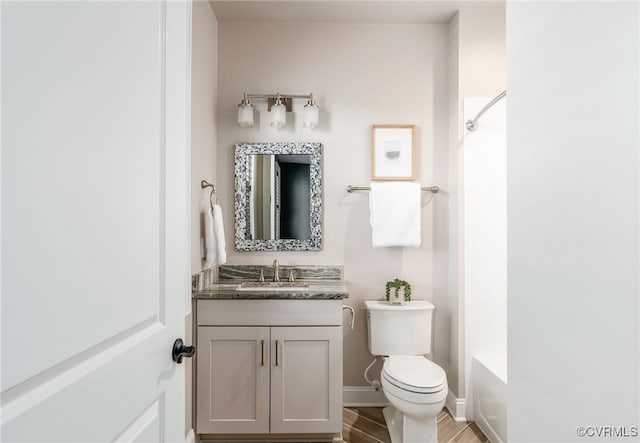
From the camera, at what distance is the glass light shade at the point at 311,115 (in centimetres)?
244

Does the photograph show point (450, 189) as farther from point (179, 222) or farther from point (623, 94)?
point (179, 222)

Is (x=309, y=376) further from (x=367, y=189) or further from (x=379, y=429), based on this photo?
(x=367, y=189)

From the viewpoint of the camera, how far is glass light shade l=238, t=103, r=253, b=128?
2.43 meters

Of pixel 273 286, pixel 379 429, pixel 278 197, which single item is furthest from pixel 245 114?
pixel 379 429

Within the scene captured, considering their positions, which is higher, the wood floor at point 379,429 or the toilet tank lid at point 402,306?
the toilet tank lid at point 402,306

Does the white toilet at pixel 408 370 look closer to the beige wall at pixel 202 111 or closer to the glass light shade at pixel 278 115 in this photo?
the beige wall at pixel 202 111

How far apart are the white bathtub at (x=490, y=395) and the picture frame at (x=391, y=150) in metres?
1.27

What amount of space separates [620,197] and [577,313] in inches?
11.4

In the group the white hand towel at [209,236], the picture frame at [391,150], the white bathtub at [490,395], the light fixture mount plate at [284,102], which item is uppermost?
the light fixture mount plate at [284,102]

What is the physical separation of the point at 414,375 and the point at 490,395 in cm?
51

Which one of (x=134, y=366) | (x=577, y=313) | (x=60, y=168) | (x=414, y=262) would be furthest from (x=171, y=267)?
(x=414, y=262)

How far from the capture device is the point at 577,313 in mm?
891

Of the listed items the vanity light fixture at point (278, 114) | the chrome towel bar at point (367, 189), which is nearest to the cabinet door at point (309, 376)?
the chrome towel bar at point (367, 189)

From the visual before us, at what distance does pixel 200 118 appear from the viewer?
219cm
